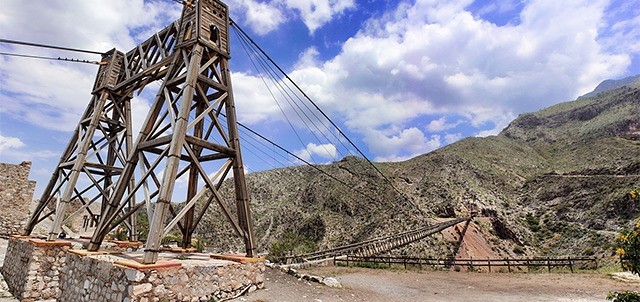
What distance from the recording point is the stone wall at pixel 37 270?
973 centimetres

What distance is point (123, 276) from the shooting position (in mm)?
6172

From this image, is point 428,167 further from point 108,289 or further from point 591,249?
point 108,289

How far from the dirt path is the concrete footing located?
0.69 metres

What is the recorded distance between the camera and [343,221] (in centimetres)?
4938

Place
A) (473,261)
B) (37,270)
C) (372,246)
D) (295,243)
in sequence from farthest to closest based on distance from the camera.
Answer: (295,243) < (372,246) < (473,261) < (37,270)

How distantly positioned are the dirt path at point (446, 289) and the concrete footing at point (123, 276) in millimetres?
689

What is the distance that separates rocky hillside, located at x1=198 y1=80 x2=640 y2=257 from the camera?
3744 cm

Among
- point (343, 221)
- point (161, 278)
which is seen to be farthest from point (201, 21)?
point (343, 221)

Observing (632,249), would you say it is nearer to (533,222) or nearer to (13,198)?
(13,198)

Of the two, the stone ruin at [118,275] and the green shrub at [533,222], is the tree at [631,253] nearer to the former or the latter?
the stone ruin at [118,275]

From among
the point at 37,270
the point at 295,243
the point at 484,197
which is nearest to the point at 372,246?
the point at 295,243

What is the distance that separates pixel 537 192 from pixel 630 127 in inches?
1466

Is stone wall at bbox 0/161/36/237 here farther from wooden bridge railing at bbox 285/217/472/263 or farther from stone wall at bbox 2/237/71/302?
wooden bridge railing at bbox 285/217/472/263

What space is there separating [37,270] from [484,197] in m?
52.5
